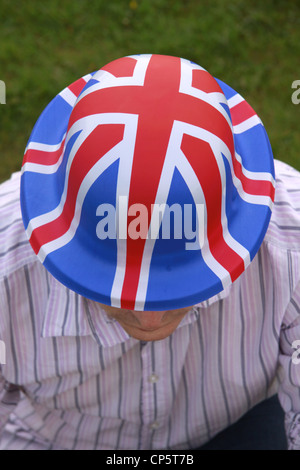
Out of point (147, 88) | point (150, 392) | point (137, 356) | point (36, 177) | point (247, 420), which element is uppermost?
point (147, 88)

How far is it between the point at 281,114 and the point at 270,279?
185 cm

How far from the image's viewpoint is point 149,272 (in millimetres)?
1046

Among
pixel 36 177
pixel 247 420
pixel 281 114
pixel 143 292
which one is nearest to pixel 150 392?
pixel 247 420

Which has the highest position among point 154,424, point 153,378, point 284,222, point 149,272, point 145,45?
point 145,45

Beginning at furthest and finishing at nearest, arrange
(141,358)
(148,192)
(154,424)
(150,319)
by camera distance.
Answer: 1. (154,424)
2. (141,358)
3. (150,319)
4. (148,192)

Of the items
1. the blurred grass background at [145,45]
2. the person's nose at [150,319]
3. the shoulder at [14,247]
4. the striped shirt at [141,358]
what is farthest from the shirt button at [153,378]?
the blurred grass background at [145,45]

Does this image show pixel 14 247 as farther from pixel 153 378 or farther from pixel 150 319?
pixel 153 378

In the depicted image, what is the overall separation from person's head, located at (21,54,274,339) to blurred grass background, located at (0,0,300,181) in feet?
6.45

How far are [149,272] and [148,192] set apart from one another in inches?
6.6

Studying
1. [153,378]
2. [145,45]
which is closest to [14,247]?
[153,378]

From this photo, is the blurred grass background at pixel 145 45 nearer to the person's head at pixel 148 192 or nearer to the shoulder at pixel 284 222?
the shoulder at pixel 284 222

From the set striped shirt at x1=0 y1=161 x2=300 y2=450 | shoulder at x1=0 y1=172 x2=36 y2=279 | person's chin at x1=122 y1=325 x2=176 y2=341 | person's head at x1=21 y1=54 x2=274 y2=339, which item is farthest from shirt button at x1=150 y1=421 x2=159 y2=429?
person's head at x1=21 y1=54 x2=274 y2=339

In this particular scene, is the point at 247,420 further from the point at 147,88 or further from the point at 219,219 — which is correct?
the point at 147,88

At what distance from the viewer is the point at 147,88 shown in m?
Result: 1.01
